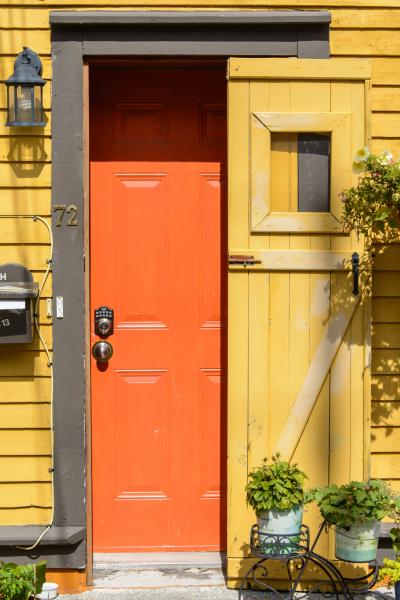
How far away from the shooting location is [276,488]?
4.11m

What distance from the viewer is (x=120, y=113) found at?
490 centimetres

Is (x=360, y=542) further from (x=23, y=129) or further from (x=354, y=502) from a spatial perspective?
(x=23, y=129)

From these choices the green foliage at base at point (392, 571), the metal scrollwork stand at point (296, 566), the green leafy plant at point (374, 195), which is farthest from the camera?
the green leafy plant at point (374, 195)

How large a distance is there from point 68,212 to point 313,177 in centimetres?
126

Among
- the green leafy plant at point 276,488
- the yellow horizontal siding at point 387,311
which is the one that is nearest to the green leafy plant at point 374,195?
the yellow horizontal siding at point 387,311

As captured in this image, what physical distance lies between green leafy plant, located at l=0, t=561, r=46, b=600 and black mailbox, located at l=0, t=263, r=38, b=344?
3.56 ft

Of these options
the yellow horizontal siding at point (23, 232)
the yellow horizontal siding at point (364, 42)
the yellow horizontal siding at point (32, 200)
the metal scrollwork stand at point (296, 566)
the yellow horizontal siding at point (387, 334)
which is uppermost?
the yellow horizontal siding at point (364, 42)

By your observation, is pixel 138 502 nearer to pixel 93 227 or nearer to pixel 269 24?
pixel 93 227

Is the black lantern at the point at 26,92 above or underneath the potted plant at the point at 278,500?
above

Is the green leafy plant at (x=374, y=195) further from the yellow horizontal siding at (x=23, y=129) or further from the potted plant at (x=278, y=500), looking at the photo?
the yellow horizontal siding at (x=23, y=129)

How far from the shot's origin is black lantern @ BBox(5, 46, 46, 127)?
14.7ft

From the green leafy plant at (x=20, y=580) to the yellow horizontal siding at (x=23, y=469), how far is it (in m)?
0.44

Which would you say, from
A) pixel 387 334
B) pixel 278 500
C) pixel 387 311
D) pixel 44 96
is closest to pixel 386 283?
pixel 387 311

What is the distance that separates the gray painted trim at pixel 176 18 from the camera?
4527 mm
